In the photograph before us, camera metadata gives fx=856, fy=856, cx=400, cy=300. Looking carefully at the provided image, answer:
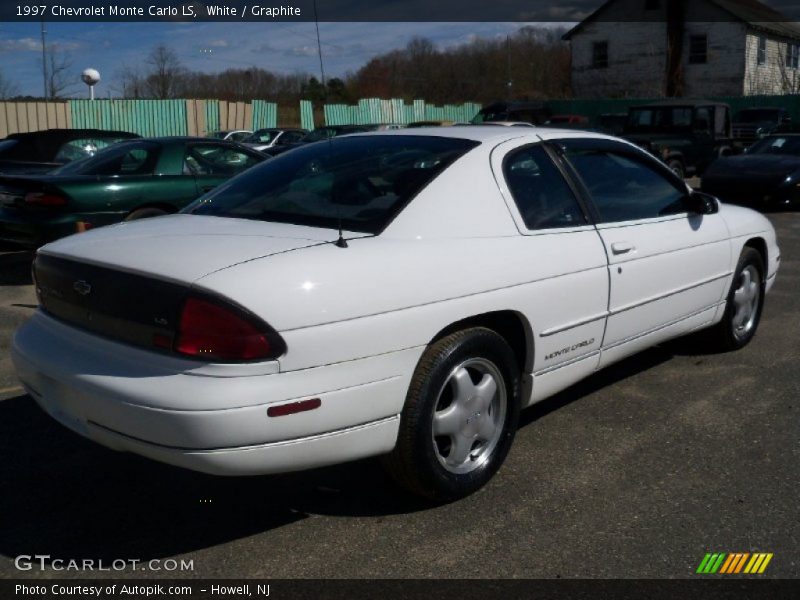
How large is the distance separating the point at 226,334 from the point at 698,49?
143 ft

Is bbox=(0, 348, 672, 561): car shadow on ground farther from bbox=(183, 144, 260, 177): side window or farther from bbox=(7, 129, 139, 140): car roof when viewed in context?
bbox=(7, 129, 139, 140): car roof

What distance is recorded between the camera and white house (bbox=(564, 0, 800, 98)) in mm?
40375

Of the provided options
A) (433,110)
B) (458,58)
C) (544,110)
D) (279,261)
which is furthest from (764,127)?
(279,261)

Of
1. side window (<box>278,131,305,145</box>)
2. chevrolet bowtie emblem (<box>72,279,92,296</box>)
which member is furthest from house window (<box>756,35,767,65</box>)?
chevrolet bowtie emblem (<box>72,279,92,296</box>)

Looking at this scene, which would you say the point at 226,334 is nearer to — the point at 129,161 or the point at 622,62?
the point at 129,161

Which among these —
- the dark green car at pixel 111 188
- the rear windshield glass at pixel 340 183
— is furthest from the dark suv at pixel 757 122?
the rear windshield glass at pixel 340 183

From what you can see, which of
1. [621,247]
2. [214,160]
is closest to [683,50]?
[214,160]

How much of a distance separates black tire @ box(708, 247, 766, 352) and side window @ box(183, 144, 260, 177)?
539 cm

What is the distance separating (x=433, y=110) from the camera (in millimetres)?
38000

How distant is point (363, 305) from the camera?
9.71 feet

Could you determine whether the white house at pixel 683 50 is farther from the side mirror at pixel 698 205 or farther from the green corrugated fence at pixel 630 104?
the side mirror at pixel 698 205

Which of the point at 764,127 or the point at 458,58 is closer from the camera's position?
the point at 764,127

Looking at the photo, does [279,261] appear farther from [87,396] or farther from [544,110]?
[544,110]

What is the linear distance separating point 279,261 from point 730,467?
2.25 m
